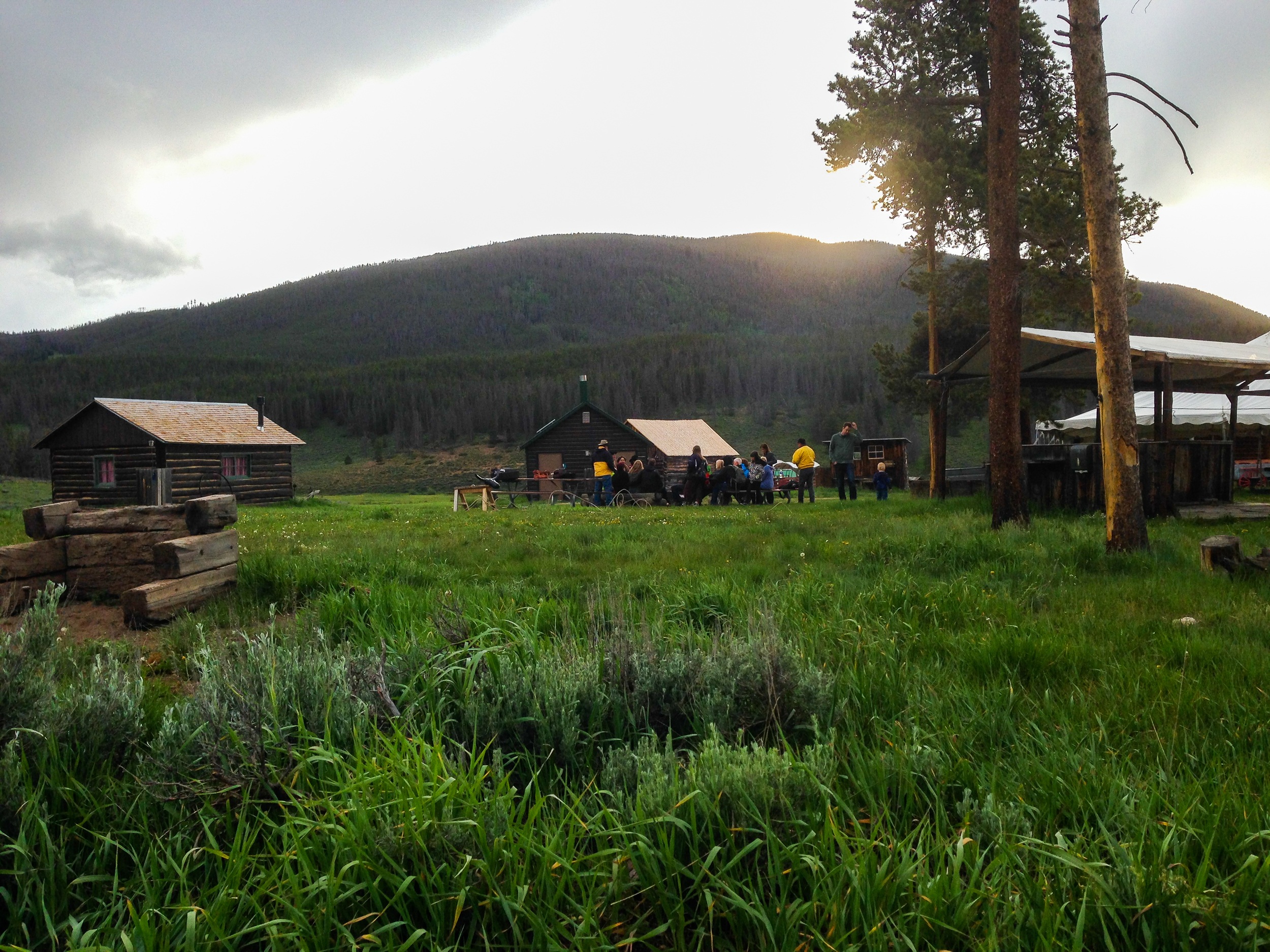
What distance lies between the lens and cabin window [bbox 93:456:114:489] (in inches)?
1539

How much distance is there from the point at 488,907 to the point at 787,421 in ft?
312

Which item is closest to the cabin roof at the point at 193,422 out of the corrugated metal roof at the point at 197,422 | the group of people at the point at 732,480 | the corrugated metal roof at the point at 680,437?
the corrugated metal roof at the point at 197,422

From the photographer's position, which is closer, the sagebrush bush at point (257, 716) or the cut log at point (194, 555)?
the sagebrush bush at point (257, 716)

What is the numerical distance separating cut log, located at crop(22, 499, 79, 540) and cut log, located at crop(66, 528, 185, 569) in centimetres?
19

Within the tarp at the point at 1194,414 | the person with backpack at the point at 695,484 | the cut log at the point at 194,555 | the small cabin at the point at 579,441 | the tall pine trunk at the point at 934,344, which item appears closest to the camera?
the cut log at the point at 194,555

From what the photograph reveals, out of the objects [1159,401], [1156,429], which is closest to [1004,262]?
[1159,401]

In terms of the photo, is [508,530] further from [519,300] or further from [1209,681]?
[519,300]

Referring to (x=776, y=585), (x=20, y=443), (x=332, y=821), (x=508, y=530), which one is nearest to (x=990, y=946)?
(x=332, y=821)

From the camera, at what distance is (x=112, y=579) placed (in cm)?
729

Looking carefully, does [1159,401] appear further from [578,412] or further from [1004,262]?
[578,412]

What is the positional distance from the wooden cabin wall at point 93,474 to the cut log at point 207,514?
3498 centimetres

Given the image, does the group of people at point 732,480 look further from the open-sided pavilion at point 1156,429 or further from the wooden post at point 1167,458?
the wooden post at point 1167,458

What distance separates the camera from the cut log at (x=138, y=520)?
725cm

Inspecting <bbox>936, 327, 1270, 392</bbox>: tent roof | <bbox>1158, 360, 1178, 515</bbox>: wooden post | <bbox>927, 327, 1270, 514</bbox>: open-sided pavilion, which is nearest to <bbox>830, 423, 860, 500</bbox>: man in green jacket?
<bbox>936, 327, 1270, 392</bbox>: tent roof
